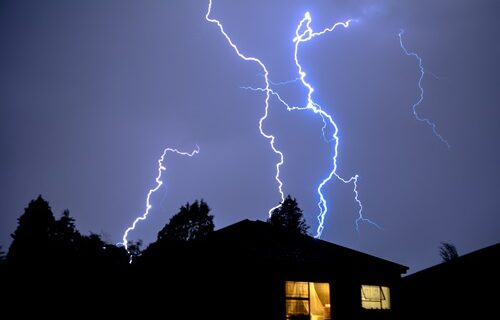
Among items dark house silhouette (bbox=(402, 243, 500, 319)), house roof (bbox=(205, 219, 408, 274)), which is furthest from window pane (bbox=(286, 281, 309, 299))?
dark house silhouette (bbox=(402, 243, 500, 319))

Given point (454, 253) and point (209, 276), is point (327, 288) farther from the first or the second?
point (454, 253)

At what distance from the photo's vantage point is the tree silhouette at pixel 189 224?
83.6 ft

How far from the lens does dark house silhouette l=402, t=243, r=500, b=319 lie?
473 inches

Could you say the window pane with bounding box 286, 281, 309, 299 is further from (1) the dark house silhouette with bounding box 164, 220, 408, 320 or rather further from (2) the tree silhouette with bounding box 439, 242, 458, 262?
(2) the tree silhouette with bounding box 439, 242, 458, 262

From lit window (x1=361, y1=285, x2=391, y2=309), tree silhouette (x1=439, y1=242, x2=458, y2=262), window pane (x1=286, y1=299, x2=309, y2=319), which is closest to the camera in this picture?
window pane (x1=286, y1=299, x2=309, y2=319)

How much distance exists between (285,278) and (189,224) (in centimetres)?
1751

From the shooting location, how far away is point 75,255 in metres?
10.6

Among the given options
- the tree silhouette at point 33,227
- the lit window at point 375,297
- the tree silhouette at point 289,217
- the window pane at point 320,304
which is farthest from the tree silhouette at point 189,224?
the lit window at point 375,297

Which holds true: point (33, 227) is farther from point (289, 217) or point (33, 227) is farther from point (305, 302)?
point (289, 217)

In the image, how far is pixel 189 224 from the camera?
2608 cm

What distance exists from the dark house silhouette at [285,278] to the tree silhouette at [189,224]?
48.9ft

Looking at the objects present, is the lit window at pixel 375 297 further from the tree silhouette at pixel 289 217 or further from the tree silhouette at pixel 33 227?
the tree silhouette at pixel 33 227

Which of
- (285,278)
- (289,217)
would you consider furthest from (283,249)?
(289,217)

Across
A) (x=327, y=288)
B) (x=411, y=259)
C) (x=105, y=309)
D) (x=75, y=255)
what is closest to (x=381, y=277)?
(x=327, y=288)
